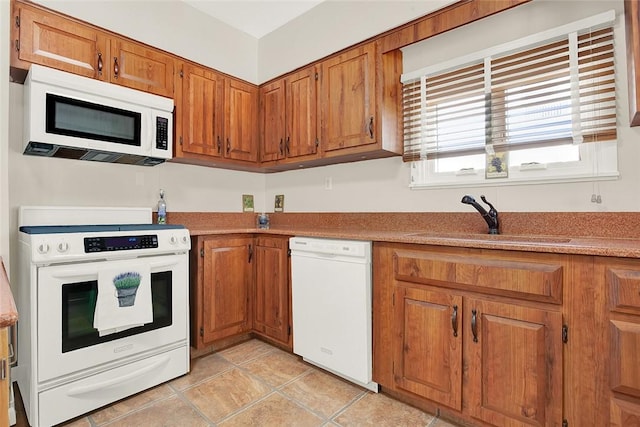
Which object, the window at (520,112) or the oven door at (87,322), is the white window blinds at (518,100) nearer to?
the window at (520,112)

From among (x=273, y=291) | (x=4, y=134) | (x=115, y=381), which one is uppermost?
(x=4, y=134)

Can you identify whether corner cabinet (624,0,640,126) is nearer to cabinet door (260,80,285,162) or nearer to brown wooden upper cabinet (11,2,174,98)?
cabinet door (260,80,285,162)

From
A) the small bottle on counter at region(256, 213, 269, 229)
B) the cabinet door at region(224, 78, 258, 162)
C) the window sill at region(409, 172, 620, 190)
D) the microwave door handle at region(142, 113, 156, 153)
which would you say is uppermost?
the cabinet door at region(224, 78, 258, 162)

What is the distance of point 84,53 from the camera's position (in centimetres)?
204

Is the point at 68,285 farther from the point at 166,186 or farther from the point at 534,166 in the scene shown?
the point at 534,166

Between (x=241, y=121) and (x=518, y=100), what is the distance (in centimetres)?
207

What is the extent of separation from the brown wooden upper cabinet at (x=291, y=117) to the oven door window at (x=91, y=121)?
3.47 ft

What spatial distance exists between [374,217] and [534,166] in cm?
106

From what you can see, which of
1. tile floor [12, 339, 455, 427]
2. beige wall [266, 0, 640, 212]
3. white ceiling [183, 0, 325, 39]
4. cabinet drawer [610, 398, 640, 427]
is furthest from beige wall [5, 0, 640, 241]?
tile floor [12, 339, 455, 427]

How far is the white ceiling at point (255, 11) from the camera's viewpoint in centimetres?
268

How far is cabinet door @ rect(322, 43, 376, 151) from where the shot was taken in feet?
7.39

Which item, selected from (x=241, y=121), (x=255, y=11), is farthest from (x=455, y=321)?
(x=255, y=11)

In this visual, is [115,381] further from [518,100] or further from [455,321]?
[518,100]

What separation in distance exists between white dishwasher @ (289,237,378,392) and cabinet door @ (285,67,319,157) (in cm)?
84
